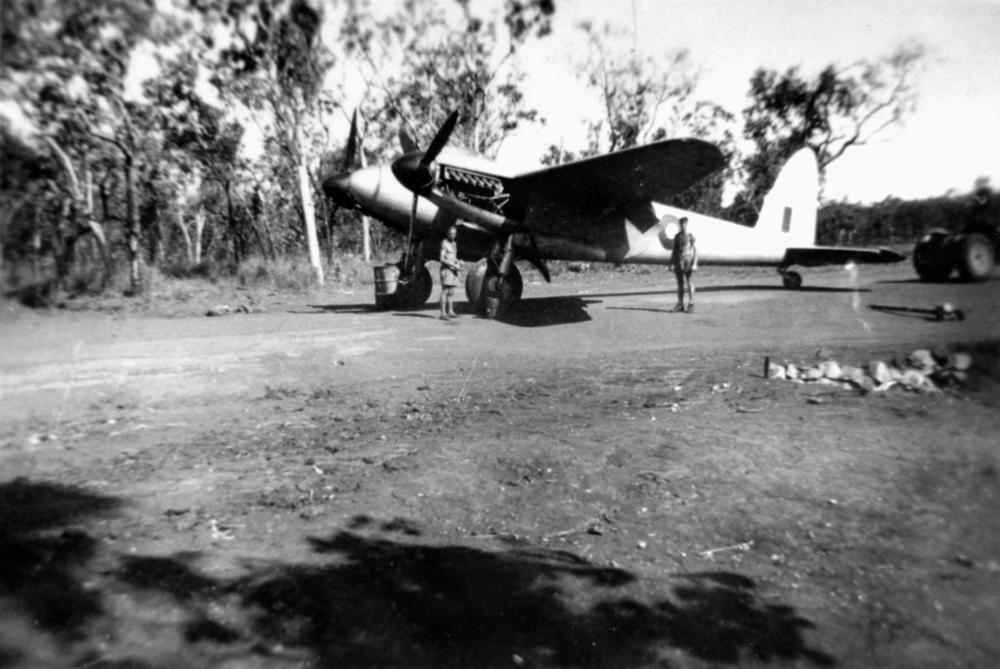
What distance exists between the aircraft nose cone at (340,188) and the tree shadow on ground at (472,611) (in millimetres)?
9741

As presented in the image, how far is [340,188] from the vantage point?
11023 mm

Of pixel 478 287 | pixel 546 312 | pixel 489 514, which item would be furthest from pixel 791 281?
pixel 489 514

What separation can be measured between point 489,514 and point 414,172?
25.8ft

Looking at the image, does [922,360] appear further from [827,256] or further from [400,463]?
[827,256]

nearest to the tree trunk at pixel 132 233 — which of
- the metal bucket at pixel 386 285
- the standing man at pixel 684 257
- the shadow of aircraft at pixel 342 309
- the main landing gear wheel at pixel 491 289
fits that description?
the shadow of aircraft at pixel 342 309

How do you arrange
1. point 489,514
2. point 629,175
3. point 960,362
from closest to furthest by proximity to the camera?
point 489,514
point 960,362
point 629,175

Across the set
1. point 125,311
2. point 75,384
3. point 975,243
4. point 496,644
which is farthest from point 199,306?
point 975,243

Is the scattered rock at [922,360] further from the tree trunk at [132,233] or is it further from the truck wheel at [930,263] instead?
the tree trunk at [132,233]

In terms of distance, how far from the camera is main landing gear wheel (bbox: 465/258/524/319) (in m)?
10.1

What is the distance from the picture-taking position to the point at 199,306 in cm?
1205

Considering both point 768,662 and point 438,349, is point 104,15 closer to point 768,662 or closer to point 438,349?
point 768,662

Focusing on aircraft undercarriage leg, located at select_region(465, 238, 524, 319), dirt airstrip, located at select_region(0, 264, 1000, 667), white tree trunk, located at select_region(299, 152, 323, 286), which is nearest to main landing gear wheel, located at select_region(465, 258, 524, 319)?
aircraft undercarriage leg, located at select_region(465, 238, 524, 319)

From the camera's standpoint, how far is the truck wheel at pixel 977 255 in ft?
9.59

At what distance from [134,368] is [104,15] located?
152 inches
